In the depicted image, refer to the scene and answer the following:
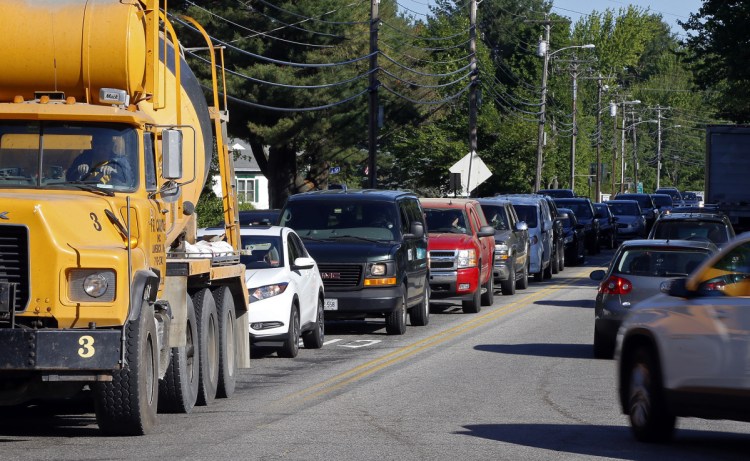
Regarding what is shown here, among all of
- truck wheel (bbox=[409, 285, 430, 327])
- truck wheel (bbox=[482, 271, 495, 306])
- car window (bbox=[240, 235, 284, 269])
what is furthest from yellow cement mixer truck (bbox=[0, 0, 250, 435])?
truck wheel (bbox=[482, 271, 495, 306])

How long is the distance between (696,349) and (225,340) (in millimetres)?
5441

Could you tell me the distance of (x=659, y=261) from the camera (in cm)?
1808

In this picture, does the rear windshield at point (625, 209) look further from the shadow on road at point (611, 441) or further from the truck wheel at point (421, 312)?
the shadow on road at point (611, 441)

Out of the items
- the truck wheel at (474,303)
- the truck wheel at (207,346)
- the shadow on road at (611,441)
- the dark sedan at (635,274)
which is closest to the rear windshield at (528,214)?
the truck wheel at (474,303)

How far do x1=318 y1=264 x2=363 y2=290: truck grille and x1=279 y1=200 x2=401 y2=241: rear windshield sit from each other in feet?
2.81

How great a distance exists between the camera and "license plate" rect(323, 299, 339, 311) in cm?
2064

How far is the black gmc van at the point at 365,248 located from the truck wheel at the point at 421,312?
0.31 ft

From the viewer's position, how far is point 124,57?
38.0ft

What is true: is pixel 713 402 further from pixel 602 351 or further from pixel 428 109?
pixel 428 109

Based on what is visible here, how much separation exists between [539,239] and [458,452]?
25.0 meters

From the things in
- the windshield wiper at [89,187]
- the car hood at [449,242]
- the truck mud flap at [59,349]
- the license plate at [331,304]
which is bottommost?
the license plate at [331,304]

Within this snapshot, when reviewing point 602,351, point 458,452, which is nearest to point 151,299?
point 458,452

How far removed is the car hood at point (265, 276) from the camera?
17922 millimetres

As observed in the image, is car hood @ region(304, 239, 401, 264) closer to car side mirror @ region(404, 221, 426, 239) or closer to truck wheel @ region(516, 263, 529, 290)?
car side mirror @ region(404, 221, 426, 239)
